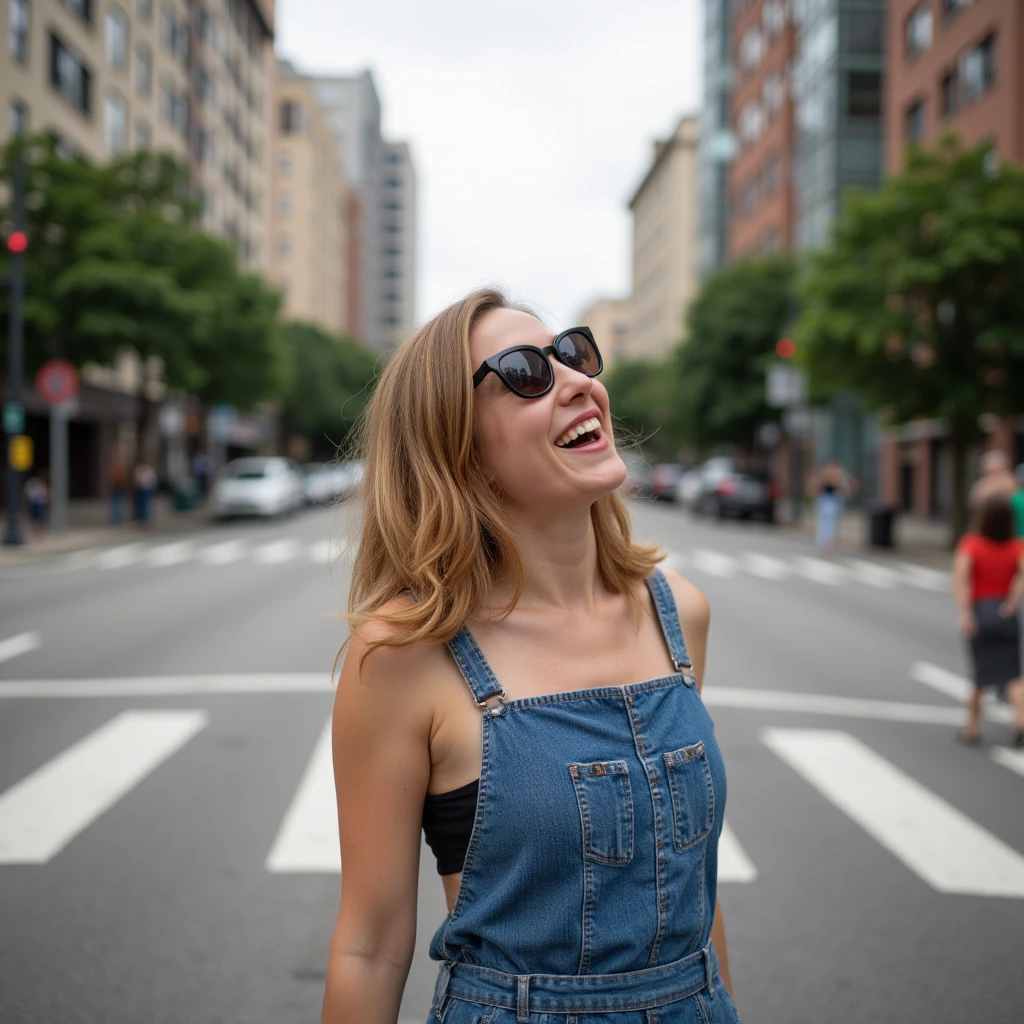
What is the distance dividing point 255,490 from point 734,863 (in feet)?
94.9

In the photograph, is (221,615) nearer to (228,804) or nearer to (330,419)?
(228,804)

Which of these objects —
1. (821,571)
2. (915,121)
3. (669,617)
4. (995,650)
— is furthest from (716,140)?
(669,617)

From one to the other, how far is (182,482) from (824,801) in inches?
1271

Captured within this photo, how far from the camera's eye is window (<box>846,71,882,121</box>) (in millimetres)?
Result: 43531

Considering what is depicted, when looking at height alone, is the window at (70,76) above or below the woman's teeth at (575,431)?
above

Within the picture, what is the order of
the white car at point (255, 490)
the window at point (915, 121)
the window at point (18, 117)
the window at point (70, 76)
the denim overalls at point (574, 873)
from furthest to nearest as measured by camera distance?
1. the window at point (915, 121)
2. the window at point (70, 76)
3. the white car at point (255, 490)
4. the window at point (18, 117)
5. the denim overalls at point (574, 873)

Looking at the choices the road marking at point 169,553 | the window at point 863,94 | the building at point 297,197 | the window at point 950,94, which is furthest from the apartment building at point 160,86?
the window at point 863,94

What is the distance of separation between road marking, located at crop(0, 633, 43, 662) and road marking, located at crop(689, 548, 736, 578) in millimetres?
10847

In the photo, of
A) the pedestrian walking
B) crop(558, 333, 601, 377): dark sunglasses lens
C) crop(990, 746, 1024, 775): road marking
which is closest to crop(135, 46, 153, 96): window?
the pedestrian walking

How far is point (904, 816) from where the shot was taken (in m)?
5.59

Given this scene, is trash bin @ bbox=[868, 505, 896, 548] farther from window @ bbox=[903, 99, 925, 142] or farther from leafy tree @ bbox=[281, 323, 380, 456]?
leafy tree @ bbox=[281, 323, 380, 456]

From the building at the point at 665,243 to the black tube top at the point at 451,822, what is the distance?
72823mm

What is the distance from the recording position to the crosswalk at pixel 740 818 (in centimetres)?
481

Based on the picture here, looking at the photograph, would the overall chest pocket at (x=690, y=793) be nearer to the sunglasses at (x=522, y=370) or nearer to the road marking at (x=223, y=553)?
the sunglasses at (x=522, y=370)
